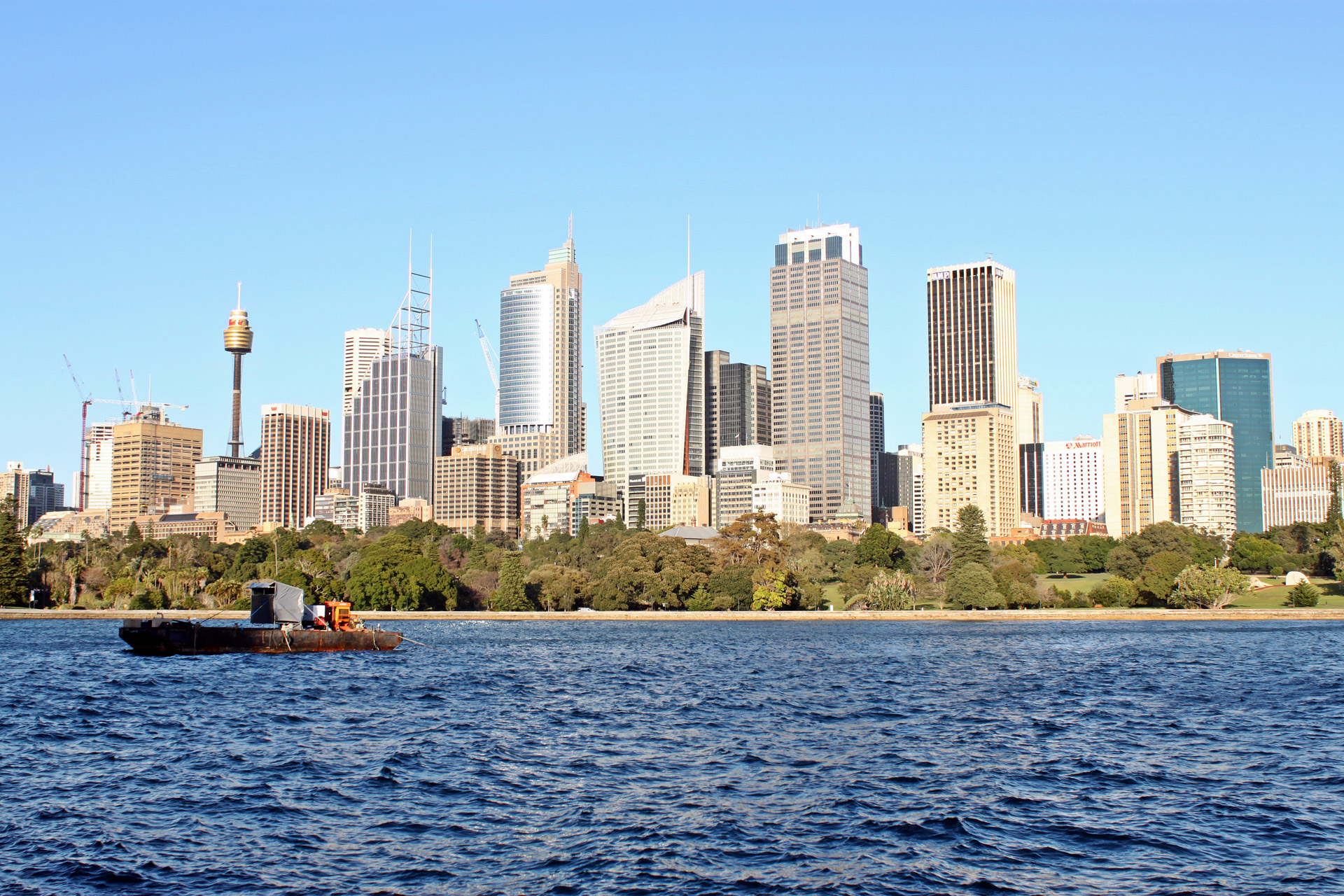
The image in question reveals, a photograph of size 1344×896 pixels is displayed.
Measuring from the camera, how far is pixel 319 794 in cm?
4269

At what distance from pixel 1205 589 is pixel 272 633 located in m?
141

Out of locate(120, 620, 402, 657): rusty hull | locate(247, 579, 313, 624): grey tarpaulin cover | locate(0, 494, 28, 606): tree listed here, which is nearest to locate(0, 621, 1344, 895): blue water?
locate(120, 620, 402, 657): rusty hull

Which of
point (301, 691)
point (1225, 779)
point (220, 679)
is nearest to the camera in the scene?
point (1225, 779)

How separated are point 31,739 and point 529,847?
31656 millimetres

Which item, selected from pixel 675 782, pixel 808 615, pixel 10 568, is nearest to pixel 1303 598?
pixel 808 615

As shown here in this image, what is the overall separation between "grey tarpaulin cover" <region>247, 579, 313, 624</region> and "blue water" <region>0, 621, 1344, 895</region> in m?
30.6

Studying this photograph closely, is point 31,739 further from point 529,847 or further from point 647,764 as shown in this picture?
point 529,847

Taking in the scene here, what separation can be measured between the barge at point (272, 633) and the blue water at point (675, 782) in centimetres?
2103

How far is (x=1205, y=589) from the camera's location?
7623 inches

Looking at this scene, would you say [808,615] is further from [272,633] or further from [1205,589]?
[272,633]

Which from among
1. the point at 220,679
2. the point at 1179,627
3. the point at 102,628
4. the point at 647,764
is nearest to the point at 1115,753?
the point at 647,764

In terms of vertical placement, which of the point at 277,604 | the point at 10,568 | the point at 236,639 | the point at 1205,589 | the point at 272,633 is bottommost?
the point at 236,639

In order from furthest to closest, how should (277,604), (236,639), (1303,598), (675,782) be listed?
(1303,598), (277,604), (236,639), (675,782)

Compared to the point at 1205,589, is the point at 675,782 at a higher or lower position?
lower
